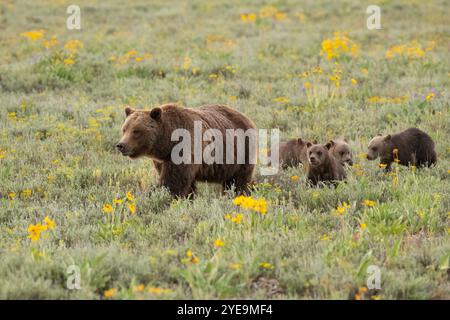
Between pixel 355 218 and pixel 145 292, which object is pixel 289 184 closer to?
pixel 355 218

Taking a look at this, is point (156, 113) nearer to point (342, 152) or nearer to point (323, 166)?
point (323, 166)

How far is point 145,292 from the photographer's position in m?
4.57

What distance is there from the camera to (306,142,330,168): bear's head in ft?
26.2

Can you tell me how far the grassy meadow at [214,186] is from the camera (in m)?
4.96

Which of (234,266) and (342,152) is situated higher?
(342,152)

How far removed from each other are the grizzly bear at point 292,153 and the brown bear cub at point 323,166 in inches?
38.8

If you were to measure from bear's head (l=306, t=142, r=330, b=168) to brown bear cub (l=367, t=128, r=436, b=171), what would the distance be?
0.96 metres

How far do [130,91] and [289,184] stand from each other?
5.91 meters

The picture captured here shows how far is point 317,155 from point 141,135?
2.36m

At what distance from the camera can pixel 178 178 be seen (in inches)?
279

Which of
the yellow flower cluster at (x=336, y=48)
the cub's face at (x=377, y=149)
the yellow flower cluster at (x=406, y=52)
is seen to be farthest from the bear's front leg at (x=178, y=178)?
the yellow flower cluster at (x=406, y=52)

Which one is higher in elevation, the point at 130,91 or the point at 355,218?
the point at 130,91

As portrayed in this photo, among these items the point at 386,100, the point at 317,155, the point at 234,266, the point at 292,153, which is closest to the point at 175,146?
the point at 317,155

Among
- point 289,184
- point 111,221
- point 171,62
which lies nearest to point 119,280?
point 111,221
